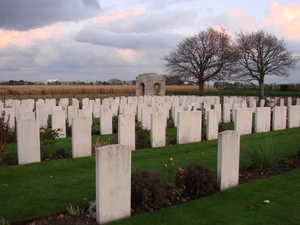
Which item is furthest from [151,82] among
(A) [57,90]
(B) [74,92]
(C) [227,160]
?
(C) [227,160]

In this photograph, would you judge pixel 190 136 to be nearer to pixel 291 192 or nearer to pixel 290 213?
pixel 291 192

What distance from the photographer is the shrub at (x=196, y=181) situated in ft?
17.3

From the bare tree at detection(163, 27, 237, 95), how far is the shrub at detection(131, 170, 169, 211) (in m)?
30.7

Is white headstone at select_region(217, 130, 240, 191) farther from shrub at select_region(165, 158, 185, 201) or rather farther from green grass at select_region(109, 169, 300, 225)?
shrub at select_region(165, 158, 185, 201)

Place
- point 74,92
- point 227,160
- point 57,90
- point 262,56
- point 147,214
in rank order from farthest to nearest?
point 74,92, point 57,90, point 262,56, point 227,160, point 147,214

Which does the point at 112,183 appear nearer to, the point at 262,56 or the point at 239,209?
the point at 239,209

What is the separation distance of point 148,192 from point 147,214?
0.33 meters

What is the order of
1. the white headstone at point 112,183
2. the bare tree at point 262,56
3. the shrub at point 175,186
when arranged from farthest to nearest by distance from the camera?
1. the bare tree at point 262,56
2. the shrub at point 175,186
3. the white headstone at point 112,183

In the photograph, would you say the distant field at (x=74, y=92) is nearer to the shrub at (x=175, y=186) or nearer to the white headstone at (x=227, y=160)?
the white headstone at (x=227, y=160)

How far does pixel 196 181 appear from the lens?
17.2 feet

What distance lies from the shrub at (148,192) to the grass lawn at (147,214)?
7.7 inches

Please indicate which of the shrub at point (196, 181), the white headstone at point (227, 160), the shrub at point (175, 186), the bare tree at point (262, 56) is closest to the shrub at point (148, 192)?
the shrub at point (175, 186)

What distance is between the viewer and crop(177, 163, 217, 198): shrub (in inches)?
207

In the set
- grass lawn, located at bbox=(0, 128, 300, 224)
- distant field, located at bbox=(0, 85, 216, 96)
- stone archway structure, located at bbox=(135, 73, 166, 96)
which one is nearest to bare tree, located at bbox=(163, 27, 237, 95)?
stone archway structure, located at bbox=(135, 73, 166, 96)
